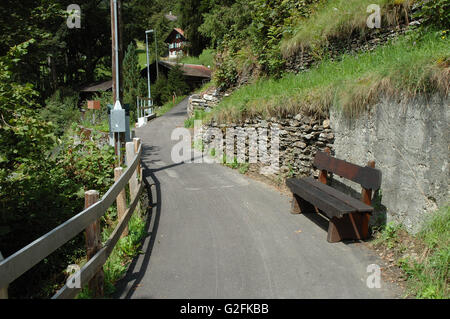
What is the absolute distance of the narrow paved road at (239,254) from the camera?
3947 millimetres

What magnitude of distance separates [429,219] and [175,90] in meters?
31.3

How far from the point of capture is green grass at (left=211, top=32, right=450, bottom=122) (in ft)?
16.1

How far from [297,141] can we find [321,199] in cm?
294

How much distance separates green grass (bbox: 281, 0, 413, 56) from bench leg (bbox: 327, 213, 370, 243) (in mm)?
5553

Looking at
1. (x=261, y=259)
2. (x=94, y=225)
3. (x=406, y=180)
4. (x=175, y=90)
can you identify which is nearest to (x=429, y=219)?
(x=406, y=180)

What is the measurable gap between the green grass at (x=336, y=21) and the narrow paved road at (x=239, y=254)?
502cm

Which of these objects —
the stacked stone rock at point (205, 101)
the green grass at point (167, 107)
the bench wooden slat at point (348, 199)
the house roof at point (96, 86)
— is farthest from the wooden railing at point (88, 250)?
the house roof at point (96, 86)

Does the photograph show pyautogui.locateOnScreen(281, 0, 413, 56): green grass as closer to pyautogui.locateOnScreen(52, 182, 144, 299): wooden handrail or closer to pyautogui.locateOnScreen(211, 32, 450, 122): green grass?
pyautogui.locateOnScreen(211, 32, 450, 122): green grass

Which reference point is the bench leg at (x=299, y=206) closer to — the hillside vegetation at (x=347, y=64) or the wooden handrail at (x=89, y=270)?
the hillside vegetation at (x=347, y=64)

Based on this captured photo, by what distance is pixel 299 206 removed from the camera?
652 cm

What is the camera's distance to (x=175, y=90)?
34.1 meters

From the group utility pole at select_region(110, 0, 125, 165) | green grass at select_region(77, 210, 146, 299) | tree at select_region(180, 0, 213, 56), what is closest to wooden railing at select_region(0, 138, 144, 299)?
green grass at select_region(77, 210, 146, 299)

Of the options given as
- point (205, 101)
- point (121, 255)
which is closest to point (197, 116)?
point (205, 101)

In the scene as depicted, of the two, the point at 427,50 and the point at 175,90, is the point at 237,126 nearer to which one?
the point at 427,50
